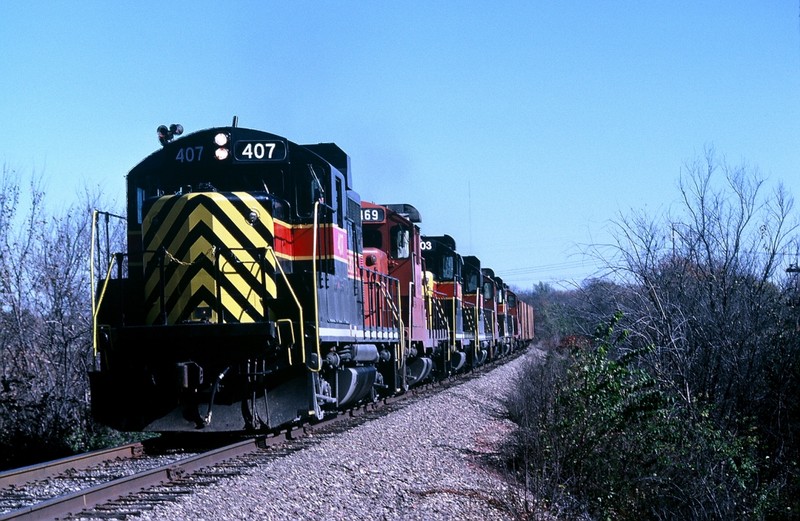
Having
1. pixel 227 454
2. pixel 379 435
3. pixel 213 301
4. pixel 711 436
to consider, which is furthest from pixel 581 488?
pixel 213 301

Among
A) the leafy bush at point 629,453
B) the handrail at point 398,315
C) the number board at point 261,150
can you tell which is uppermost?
the number board at point 261,150

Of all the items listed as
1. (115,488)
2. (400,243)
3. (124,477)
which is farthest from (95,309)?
(400,243)

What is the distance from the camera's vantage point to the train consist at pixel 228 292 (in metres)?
9.11

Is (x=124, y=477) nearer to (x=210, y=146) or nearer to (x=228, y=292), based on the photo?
(x=228, y=292)

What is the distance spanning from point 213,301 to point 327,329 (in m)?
1.30

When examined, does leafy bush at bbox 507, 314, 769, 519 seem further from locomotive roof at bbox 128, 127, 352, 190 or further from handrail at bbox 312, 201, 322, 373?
locomotive roof at bbox 128, 127, 352, 190

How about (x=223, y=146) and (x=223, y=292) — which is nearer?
(x=223, y=292)

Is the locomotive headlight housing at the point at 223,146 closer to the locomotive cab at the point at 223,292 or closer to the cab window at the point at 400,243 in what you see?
the locomotive cab at the point at 223,292

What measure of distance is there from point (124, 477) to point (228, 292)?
2.67 metres

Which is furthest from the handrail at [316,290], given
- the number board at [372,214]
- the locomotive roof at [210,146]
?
the number board at [372,214]

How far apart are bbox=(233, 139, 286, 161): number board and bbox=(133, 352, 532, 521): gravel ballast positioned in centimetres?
325

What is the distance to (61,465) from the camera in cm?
817

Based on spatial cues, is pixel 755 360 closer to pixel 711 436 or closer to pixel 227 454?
pixel 711 436

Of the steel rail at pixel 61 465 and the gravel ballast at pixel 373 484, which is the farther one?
the steel rail at pixel 61 465
